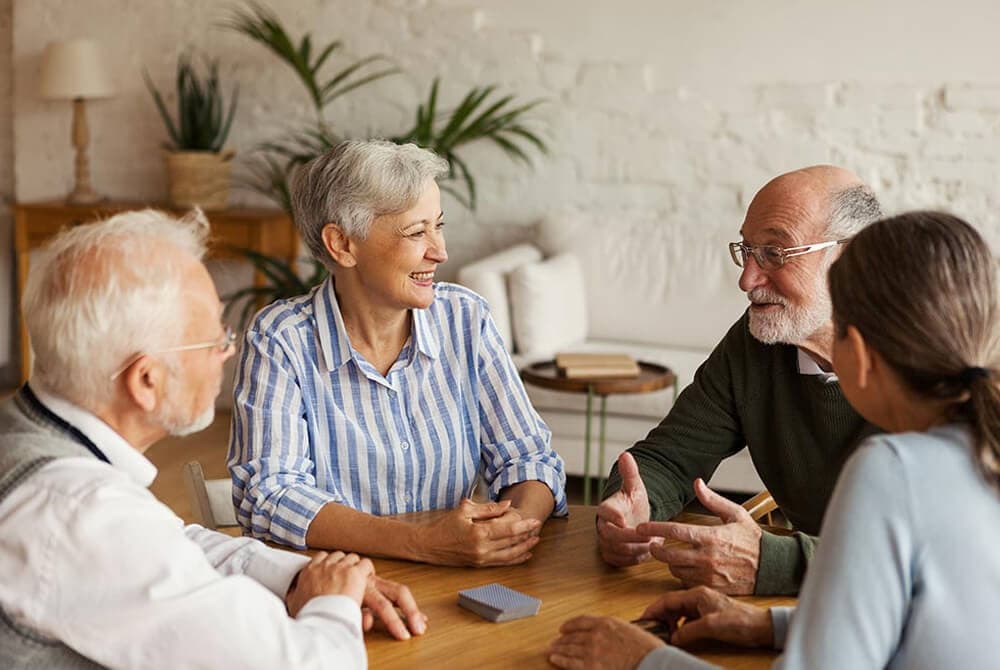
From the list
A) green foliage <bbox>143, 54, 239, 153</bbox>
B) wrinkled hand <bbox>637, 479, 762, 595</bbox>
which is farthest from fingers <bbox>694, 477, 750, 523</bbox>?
green foliage <bbox>143, 54, 239, 153</bbox>

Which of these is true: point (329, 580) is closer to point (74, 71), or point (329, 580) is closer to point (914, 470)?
point (914, 470)

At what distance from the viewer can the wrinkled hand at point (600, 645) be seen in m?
1.50

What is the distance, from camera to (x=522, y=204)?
581 centimetres

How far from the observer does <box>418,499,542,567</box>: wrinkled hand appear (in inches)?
75.9

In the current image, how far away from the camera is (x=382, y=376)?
2365 millimetres

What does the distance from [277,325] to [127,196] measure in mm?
4180

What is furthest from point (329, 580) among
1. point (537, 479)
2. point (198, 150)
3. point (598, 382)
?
point (198, 150)

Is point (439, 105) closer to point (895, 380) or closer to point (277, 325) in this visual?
point (277, 325)

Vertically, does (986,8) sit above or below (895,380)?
above

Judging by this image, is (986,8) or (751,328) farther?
(986,8)

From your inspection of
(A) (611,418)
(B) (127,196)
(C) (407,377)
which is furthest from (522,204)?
(C) (407,377)

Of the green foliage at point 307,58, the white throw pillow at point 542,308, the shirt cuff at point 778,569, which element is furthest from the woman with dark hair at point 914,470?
the green foliage at point 307,58

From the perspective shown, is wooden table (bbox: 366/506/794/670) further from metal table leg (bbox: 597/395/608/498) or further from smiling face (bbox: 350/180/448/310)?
metal table leg (bbox: 597/395/608/498)

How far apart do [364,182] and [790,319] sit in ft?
2.71
